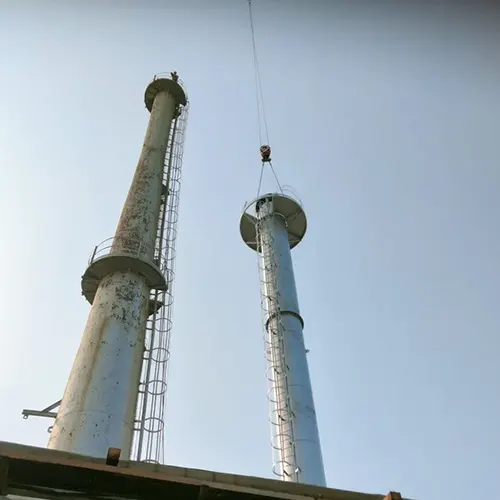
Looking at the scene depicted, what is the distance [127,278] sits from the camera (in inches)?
577

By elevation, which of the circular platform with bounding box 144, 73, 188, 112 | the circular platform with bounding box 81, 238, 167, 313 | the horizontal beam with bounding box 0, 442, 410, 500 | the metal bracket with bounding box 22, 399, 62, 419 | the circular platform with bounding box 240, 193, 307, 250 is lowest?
the horizontal beam with bounding box 0, 442, 410, 500

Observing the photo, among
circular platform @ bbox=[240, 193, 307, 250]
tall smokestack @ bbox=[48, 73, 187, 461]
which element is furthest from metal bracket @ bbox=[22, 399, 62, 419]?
circular platform @ bbox=[240, 193, 307, 250]

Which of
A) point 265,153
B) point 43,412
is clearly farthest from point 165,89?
point 43,412

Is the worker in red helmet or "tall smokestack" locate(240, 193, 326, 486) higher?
the worker in red helmet

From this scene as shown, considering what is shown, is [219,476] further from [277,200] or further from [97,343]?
[277,200]

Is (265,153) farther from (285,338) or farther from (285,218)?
(285,338)

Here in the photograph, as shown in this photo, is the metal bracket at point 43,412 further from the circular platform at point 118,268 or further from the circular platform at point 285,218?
the circular platform at point 285,218

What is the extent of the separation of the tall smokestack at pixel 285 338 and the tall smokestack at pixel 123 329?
432 cm

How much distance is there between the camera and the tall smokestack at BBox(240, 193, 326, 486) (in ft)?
50.8

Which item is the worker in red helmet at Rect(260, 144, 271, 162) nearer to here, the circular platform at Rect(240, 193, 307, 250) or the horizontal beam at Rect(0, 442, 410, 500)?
the circular platform at Rect(240, 193, 307, 250)

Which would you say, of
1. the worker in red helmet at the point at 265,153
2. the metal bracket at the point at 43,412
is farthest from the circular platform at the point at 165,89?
the metal bracket at the point at 43,412

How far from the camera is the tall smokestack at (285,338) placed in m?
15.5

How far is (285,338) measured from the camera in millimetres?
18297

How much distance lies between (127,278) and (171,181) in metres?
6.45
